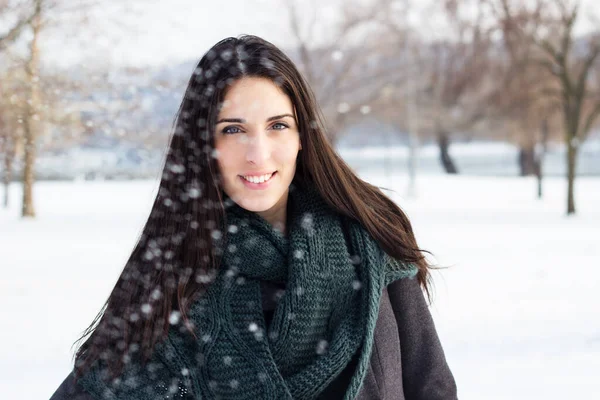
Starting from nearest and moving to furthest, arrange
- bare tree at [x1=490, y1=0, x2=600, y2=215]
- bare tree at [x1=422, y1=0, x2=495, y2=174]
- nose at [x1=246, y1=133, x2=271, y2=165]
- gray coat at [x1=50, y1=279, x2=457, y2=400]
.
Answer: nose at [x1=246, y1=133, x2=271, y2=165] < gray coat at [x1=50, y1=279, x2=457, y2=400] < bare tree at [x1=490, y1=0, x2=600, y2=215] < bare tree at [x1=422, y1=0, x2=495, y2=174]

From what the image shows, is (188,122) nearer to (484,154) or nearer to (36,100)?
(36,100)

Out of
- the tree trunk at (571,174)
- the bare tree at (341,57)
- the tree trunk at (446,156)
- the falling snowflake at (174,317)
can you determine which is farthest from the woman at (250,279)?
the tree trunk at (446,156)

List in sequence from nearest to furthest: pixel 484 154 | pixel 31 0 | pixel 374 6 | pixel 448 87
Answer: pixel 31 0 < pixel 374 6 < pixel 448 87 < pixel 484 154

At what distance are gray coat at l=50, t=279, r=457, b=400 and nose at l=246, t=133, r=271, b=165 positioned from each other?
0.39 meters

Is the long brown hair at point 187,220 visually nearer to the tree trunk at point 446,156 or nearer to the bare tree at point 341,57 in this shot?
the bare tree at point 341,57

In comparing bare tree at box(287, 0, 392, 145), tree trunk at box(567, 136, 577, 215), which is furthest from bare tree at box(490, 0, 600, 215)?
bare tree at box(287, 0, 392, 145)

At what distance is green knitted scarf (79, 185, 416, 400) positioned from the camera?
164 cm

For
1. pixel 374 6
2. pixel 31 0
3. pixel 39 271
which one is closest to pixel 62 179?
pixel 374 6

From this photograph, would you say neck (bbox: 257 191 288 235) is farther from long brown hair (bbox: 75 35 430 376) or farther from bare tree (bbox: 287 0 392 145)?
bare tree (bbox: 287 0 392 145)

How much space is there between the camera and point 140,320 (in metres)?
1.70

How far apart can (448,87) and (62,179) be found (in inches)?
793

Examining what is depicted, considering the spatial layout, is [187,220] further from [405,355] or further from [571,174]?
[571,174]

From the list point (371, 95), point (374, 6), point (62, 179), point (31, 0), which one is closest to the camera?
point (31, 0)

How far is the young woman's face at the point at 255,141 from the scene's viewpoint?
65.0 inches
